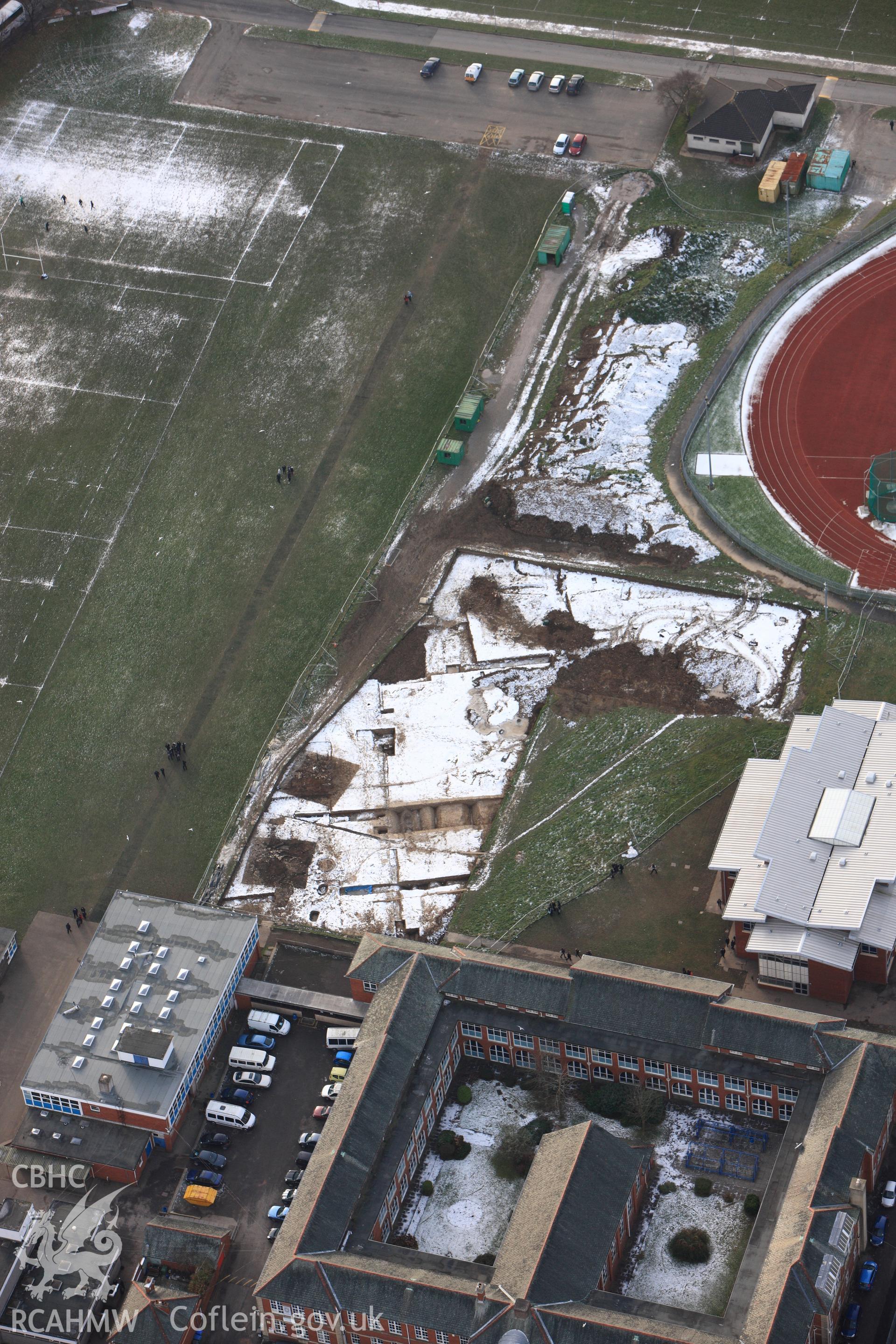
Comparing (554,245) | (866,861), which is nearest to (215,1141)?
(866,861)

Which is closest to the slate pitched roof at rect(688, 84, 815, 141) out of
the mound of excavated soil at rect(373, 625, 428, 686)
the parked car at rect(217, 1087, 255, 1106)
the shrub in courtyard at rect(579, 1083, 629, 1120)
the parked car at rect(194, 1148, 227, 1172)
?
the mound of excavated soil at rect(373, 625, 428, 686)

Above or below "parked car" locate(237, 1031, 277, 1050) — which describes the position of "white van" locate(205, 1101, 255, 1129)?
below

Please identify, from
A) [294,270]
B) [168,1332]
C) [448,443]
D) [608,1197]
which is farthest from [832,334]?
[168,1332]

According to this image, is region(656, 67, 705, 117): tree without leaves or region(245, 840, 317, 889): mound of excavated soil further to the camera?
region(656, 67, 705, 117): tree without leaves

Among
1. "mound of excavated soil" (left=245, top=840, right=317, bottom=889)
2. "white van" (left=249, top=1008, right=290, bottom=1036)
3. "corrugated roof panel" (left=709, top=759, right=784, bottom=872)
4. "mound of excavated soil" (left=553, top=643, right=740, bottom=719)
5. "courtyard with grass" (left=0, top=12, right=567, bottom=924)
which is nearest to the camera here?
"corrugated roof panel" (left=709, top=759, right=784, bottom=872)

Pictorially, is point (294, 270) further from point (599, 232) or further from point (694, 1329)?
point (694, 1329)

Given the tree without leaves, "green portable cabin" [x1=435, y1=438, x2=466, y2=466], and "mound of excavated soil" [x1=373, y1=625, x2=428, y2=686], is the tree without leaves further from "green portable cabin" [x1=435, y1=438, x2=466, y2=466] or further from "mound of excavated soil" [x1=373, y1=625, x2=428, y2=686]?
"mound of excavated soil" [x1=373, y1=625, x2=428, y2=686]

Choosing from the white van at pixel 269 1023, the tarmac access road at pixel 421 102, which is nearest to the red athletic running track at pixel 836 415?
the tarmac access road at pixel 421 102
